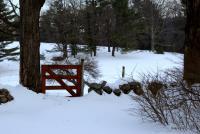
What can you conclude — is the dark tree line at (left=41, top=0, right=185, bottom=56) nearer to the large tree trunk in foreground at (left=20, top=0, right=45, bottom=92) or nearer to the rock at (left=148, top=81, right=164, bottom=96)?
the large tree trunk in foreground at (left=20, top=0, right=45, bottom=92)

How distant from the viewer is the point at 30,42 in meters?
11.7

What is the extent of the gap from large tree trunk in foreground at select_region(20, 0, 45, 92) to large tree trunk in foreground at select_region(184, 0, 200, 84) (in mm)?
4461

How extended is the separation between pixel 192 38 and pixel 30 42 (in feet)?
15.8

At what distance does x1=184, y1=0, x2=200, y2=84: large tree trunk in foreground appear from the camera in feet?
29.7

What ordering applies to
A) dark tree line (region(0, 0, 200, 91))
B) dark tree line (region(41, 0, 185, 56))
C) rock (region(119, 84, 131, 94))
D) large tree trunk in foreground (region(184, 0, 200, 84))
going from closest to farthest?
large tree trunk in foreground (region(184, 0, 200, 84))
dark tree line (region(0, 0, 200, 91))
rock (region(119, 84, 131, 94))
dark tree line (region(41, 0, 185, 56))

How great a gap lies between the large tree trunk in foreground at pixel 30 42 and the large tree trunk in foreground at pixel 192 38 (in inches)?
176

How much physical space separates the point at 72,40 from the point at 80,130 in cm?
3068

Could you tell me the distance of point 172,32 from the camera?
197 ft

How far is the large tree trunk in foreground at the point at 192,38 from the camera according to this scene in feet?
29.7

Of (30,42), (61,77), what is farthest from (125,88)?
(30,42)

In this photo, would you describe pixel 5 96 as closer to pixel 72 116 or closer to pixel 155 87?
pixel 72 116

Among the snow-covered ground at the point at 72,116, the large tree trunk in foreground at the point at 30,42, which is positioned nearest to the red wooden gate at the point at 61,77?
the large tree trunk in foreground at the point at 30,42

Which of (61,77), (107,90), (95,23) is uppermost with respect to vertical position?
(95,23)

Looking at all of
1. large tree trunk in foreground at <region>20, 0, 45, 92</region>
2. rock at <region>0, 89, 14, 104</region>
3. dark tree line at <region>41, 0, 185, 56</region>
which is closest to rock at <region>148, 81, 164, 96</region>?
rock at <region>0, 89, 14, 104</region>
